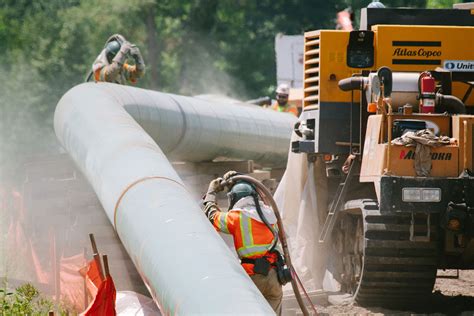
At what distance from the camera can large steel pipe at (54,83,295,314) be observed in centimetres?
968

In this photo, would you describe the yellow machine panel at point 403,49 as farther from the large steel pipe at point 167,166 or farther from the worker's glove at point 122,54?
the worker's glove at point 122,54

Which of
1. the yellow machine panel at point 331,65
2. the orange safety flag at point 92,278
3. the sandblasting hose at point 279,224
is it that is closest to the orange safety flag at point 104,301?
the orange safety flag at point 92,278

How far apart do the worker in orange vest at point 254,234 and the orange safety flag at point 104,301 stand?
Result: 1068 millimetres

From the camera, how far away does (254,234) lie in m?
11.5

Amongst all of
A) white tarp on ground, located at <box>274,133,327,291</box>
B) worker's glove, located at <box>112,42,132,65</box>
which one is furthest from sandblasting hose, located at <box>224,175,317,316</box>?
worker's glove, located at <box>112,42,132,65</box>

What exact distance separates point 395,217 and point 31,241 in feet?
15.4

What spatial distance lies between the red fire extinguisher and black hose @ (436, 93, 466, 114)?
16 cm

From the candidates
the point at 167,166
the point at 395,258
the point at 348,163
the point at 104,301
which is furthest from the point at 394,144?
the point at 104,301

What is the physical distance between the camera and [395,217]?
13.4 metres

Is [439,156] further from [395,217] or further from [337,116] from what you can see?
[337,116]

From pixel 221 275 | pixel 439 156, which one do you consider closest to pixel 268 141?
pixel 439 156

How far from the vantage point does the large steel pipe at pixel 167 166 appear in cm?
968

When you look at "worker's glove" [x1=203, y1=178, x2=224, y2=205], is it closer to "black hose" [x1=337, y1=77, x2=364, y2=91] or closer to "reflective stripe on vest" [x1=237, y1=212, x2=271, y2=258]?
"reflective stripe on vest" [x1=237, y1=212, x2=271, y2=258]

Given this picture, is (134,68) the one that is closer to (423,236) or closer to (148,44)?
(423,236)
